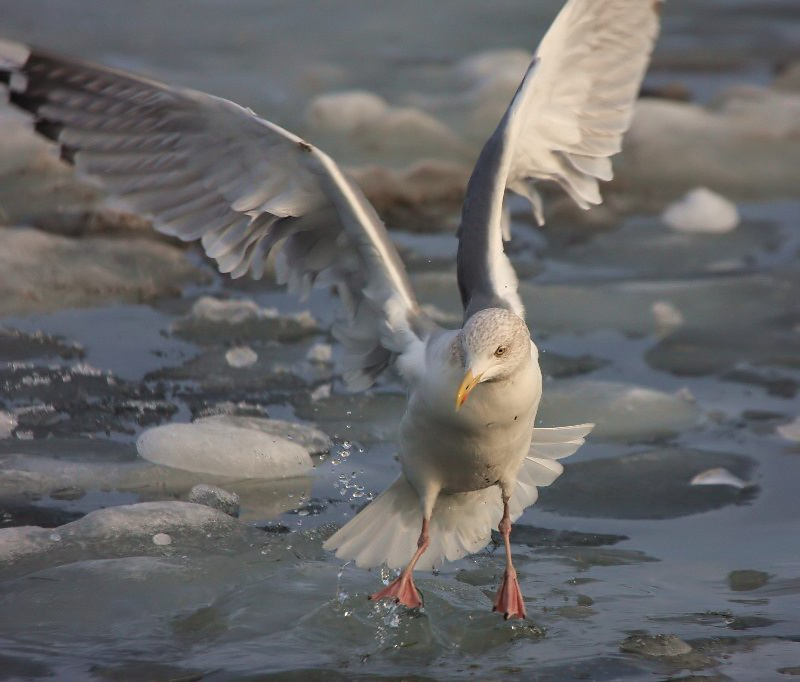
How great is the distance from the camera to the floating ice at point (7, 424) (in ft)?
18.9

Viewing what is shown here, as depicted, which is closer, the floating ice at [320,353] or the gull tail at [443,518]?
the gull tail at [443,518]

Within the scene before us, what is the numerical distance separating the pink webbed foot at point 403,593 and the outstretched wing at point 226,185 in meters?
0.86

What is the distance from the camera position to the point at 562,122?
572 cm

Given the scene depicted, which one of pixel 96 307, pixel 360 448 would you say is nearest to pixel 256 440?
pixel 360 448

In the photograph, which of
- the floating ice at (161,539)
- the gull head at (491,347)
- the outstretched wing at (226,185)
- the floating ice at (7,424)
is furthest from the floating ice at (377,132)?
the gull head at (491,347)

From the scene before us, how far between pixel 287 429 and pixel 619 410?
5.06 feet

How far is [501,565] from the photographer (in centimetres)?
500

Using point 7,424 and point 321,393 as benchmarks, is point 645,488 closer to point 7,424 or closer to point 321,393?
point 321,393

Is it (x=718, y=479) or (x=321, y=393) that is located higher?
(x=321, y=393)

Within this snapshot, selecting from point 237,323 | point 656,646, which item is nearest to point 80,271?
point 237,323

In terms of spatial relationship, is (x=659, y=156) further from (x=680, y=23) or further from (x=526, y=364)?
(x=526, y=364)

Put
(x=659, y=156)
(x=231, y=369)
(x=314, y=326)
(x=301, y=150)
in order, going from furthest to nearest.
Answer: (x=659, y=156) < (x=314, y=326) < (x=231, y=369) < (x=301, y=150)

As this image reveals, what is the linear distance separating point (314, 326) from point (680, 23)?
8.53 metres

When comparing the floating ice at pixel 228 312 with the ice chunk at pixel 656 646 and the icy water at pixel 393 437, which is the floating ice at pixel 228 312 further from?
the ice chunk at pixel 656 646
